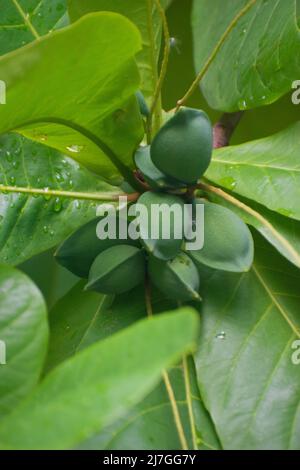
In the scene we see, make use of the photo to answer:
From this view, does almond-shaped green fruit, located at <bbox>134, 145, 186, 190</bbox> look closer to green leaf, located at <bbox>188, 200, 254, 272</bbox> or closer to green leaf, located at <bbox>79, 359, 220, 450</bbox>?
green leaf, located at <bbox>188, 200, 254, 272</bbox>

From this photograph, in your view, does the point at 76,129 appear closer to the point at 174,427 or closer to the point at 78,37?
the point at 78,37

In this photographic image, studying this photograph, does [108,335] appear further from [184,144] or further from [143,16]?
[143,16]

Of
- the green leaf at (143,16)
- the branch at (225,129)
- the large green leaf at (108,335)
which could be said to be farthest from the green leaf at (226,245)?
the branch at (225,129)

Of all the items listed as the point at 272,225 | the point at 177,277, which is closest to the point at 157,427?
the point at 177,277
